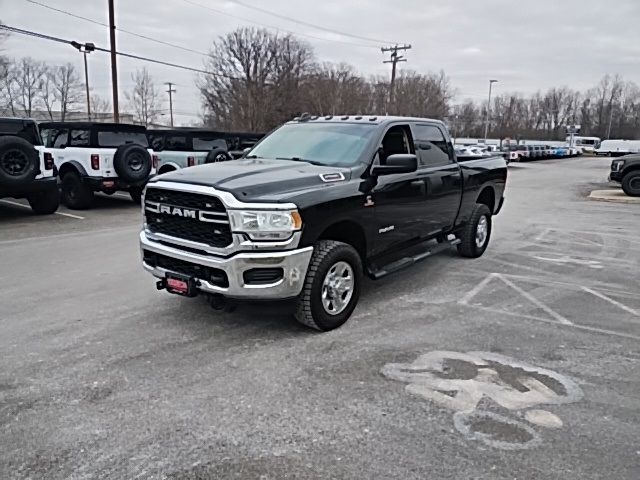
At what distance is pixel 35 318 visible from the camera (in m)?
4.93

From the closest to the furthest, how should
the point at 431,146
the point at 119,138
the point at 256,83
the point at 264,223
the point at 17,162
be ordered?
the point at 264,223, the point at 431,146, the point at 17,162, the point at 119,138, the point at 256,83

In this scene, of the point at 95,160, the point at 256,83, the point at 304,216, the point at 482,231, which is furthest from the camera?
the point at 256,83

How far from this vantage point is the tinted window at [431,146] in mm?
6242

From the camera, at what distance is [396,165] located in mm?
5008

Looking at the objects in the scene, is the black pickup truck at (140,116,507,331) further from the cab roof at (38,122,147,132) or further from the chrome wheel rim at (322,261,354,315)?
the cab roof at (38,122,147,132)

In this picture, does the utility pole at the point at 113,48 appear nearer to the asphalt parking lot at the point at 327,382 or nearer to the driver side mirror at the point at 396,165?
the asphalt parking lot at the point at 327,382

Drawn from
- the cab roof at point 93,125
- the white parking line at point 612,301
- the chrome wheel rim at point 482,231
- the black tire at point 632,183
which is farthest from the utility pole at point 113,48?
the white parking line at point 612,301

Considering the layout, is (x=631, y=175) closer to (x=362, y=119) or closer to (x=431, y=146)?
(x=431, y=146)

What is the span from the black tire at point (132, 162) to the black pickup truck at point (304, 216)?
6946mm

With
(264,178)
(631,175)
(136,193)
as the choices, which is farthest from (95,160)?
(631,175)

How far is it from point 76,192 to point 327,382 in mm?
10607

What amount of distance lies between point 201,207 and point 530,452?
293 centimetres

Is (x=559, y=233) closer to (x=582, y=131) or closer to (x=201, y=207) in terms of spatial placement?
(x=201, y=207)

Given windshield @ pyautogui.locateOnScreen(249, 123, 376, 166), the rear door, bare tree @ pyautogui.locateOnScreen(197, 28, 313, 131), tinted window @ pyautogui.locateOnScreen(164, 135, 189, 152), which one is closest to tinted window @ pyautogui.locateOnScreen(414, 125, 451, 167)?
the rear door
